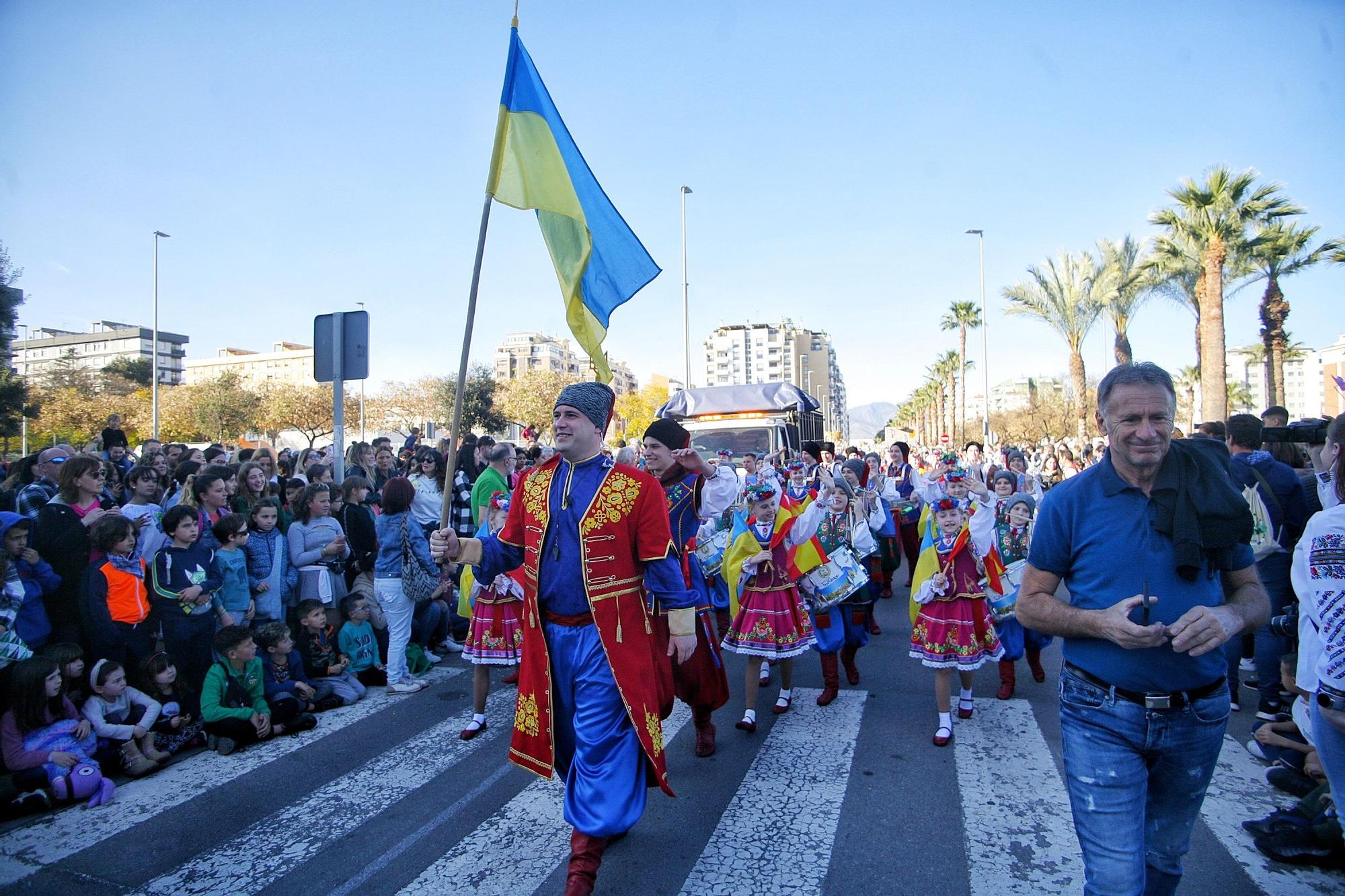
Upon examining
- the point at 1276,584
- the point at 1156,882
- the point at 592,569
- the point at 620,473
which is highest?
the point at 620,473

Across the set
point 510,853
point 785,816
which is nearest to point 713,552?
point 785,816

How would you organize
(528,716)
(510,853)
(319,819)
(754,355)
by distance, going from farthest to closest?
1. (754,355)
2. (319,819)
3. (510,853)
4. (528,716)

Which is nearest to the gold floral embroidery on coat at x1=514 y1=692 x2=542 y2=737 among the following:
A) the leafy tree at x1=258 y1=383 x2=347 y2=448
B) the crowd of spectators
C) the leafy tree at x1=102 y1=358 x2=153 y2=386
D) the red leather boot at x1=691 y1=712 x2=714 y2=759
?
the red leather boot at x1=691 y1=712 x2=714 y2=759

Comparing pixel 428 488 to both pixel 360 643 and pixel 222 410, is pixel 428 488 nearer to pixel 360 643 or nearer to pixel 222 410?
pixel 360 643

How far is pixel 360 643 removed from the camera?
23.3ft

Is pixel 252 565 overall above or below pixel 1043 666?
above

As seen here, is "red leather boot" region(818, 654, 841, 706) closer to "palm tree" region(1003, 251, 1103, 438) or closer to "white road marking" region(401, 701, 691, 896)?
"white road marking" region(401, 701, 691, 896)

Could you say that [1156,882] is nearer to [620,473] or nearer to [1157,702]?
[1157,702]

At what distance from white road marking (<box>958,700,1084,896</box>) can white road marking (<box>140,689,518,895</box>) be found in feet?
10.1

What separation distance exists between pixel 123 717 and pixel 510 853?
3004 millimetres

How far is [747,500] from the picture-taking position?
20.3 feet

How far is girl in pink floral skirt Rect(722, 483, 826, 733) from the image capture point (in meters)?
5.82

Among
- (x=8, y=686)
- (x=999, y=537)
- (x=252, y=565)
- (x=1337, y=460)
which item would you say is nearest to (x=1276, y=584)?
(x=999, y=537)

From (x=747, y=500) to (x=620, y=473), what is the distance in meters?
2.51
